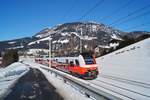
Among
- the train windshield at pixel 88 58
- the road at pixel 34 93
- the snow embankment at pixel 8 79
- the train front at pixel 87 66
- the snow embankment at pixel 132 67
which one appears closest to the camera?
the road at pixel 34 93

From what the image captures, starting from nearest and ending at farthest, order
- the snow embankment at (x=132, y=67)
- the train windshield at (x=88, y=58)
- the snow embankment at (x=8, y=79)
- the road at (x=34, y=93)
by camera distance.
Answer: the road at (x=34, y=93)
the snow embankment at (x=8, y=79)
the train windshield at (x=88, y=58)
the snow embankment at (x=132, y=67)

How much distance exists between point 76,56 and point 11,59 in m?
91.2

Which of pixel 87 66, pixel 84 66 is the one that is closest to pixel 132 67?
pixel 87 66

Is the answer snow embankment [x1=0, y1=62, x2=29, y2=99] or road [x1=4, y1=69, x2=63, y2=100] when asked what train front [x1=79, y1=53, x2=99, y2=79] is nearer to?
road [x1=4, y1=69, x2=63, y2=100]

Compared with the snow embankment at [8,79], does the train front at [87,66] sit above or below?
→ above

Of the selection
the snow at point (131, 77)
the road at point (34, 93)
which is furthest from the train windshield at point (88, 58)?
the road at point (34, 93)

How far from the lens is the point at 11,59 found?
111188mm

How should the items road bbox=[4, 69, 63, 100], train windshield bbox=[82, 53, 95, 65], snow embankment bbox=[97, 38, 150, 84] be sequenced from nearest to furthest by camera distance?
road bbox=[4, 69, 63, 100], train windshield bbox=[82, 53, 95, 65], snow embankment bbox=[97, 38, 150, 84]

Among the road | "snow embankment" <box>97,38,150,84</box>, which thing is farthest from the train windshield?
the road

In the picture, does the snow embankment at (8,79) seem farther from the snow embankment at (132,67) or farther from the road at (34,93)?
the snow embankment at (132,67)

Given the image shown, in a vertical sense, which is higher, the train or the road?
the train

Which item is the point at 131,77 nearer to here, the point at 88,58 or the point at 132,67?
the point at 88,58

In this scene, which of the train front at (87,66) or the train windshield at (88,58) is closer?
the train front at (87,66)

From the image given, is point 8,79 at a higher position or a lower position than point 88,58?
lower
